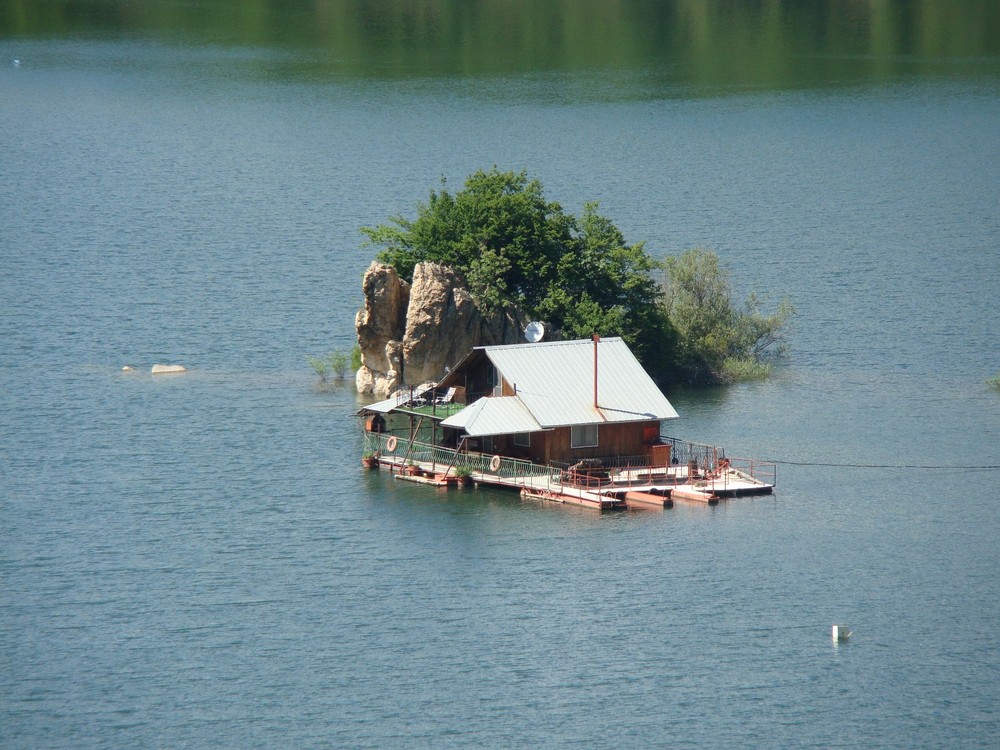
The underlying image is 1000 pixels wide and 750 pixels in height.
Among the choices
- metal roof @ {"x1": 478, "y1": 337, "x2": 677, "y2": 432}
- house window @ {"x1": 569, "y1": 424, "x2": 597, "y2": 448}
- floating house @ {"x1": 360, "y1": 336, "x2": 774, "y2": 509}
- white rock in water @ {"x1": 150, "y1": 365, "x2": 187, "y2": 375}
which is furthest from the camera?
white rock in water @ {"x1": 150, "y1": 365, "x2": 187, "y2": 375}

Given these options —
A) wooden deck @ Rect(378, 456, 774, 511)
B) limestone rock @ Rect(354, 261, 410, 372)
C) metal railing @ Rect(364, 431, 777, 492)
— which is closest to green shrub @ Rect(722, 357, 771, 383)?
Result: metal railing @ Rect(364, 431, 777, 492)

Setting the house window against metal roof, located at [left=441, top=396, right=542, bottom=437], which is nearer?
metal roof, located at [left=441, top=396, right=542, bottom=437]

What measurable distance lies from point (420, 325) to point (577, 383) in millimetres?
13985

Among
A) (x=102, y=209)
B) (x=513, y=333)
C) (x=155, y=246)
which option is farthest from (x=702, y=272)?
(x=102, y=209)

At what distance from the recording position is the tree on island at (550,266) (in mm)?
95188

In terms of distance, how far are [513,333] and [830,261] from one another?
40.5 metres

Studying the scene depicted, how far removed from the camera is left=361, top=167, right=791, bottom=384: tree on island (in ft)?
312

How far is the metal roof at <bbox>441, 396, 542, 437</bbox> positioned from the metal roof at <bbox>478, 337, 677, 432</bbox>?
15.2 inches

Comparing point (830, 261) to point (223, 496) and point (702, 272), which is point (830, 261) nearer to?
point (702, 272)

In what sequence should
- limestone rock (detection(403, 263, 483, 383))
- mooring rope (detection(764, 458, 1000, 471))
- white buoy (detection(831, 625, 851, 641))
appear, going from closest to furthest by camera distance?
white buoy (detection(831, 625, 851, 641)), mooring rope (detection(764, 458, 1000, 471)), limestone rock (detection(403, 263, 483, 383))

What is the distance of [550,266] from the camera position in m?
96.5

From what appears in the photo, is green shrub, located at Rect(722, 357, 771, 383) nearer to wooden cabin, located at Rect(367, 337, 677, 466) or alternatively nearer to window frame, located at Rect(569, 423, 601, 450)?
wooden cabin, located at Rect(367, 337, 677, 466)

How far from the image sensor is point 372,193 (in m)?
147

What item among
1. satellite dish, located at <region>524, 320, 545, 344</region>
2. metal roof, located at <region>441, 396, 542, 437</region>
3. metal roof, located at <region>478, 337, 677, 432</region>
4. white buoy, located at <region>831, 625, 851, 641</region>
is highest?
satellite dish, located at <region>524, 320, 545, 344</region>
